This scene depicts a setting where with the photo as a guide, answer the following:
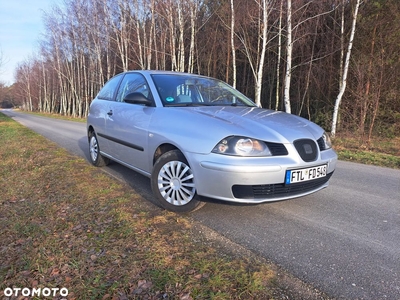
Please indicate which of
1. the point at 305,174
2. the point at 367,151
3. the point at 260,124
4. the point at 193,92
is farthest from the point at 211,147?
the point at 367,151

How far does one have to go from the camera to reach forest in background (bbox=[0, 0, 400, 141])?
10805 millimetres

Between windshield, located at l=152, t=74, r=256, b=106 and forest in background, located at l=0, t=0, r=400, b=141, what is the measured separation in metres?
6.62

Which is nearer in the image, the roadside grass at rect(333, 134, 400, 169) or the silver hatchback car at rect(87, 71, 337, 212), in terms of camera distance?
the silver hatchback car at rect(87, 71, 337, 212)

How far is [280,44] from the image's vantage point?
551 inches

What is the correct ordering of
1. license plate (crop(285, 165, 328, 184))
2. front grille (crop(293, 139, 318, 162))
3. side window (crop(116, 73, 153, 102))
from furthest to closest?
1. side window (crop(116, 73, 153, 102))
2. front grille (crop(293, 139, 318, 162))
3. license plate (crop(285, 165, 328, 184))

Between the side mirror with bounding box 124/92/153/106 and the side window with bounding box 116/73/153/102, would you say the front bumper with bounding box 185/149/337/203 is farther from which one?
the side window with bounding box 116/73/153/102

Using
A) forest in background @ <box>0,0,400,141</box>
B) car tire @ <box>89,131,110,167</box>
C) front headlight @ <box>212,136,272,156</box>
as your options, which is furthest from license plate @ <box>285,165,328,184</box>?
forest in background @ <box>0,0,400,141</box>

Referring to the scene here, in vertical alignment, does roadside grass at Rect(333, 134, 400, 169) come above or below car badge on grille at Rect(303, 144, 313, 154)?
below

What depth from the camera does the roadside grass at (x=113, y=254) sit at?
1837 millimetres

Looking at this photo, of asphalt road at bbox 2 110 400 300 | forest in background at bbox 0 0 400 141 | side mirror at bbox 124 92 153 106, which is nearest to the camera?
asphalt road at bbox 2 110 400 300

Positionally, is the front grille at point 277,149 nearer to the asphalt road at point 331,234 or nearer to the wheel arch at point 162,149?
the asphalt road at point 331,234

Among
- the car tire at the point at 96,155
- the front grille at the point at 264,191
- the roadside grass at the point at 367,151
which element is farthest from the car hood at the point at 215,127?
the roadside grass at the point at 367,151

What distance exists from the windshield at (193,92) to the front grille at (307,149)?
1.30 meters

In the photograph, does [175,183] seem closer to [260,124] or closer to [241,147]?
[241,147]
